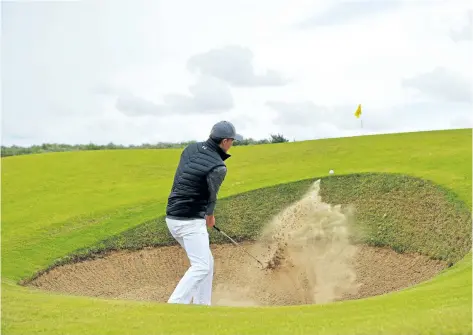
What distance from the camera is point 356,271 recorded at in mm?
17203

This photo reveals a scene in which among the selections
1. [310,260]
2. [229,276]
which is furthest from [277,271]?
[229,276]

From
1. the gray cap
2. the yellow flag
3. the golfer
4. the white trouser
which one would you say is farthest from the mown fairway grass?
the gray cap

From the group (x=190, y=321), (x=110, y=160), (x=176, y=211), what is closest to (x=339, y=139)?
(x=110, y=160)

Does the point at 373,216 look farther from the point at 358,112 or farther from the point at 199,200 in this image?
the point at 358,112

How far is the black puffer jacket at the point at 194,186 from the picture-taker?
37.7 feet

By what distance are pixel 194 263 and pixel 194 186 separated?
4.53 feet

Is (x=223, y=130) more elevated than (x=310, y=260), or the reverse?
(x=223, y=130)

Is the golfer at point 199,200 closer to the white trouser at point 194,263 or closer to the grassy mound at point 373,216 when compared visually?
the white trouser at point 194,263

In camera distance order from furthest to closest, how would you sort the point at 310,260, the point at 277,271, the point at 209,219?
the point at 310,260
the point at 277,271
the point at 209,219

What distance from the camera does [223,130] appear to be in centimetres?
1162

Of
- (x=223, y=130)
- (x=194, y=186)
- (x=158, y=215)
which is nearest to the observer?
(x=194, y=186)

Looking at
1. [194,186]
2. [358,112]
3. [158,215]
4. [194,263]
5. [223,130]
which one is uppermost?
[358,112]

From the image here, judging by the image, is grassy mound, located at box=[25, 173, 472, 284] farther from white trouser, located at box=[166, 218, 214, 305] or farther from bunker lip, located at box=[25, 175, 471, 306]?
white trouser, located at box=[166, 218, 214, 305]

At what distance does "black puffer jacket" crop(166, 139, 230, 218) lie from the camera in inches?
452
